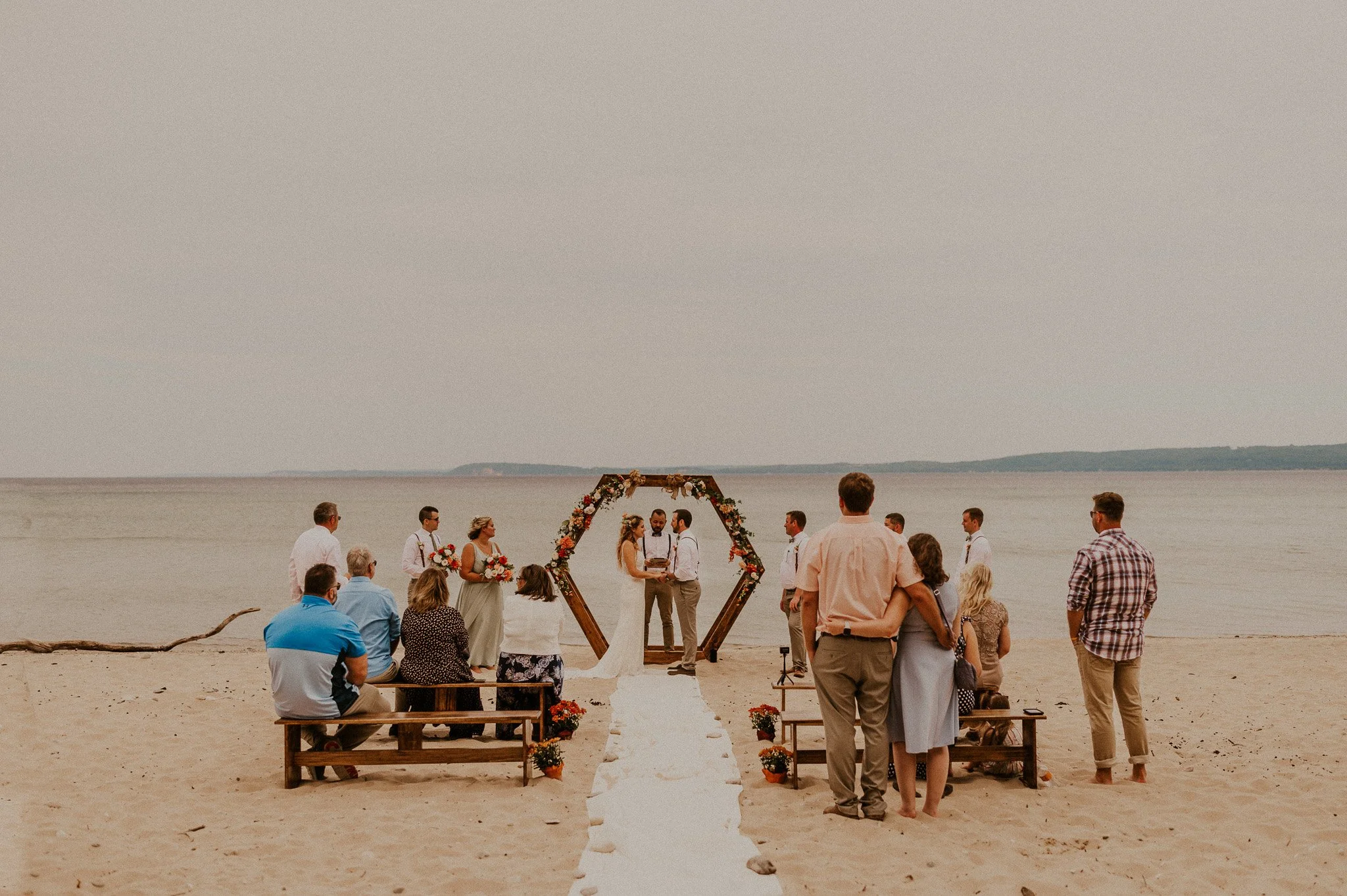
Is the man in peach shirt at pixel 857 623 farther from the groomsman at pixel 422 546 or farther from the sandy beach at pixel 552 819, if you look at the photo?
the groomsman at pixel 422 546

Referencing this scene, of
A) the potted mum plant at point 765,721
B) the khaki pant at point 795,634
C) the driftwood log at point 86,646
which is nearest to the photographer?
the potted mum plant at point 765,721

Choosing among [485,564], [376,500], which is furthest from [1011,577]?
[376,500]

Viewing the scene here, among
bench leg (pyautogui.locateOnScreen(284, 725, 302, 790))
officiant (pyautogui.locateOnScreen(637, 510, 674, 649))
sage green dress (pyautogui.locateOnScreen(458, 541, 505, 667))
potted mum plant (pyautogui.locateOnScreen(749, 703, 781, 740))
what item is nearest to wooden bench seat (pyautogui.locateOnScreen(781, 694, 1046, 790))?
potted mum plant (pyautogui.locateOnScreen(749, 703, 781, 740))

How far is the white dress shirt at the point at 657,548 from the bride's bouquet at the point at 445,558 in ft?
8.11

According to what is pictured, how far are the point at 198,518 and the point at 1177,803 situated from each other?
6548 cm

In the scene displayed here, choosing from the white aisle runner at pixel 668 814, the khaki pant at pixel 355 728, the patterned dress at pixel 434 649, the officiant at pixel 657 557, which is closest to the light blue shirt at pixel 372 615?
the patterned dress at pixel 434 649

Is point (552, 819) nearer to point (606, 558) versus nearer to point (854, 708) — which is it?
point (854, 708)

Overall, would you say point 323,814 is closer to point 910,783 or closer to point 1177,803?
point 910,783

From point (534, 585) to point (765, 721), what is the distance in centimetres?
207

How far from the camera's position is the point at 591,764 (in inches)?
292

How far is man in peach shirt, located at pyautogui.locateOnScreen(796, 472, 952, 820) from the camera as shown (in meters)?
5.58

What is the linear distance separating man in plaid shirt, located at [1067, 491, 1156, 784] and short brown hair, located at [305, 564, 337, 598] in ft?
15.6

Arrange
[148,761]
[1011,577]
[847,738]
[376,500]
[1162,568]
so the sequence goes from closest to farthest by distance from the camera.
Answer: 1. [847,738]
2. [148,761]
3. [1011,577]
4. [1162,568]
5. [376,500]

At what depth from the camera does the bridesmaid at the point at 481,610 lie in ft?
32.4
